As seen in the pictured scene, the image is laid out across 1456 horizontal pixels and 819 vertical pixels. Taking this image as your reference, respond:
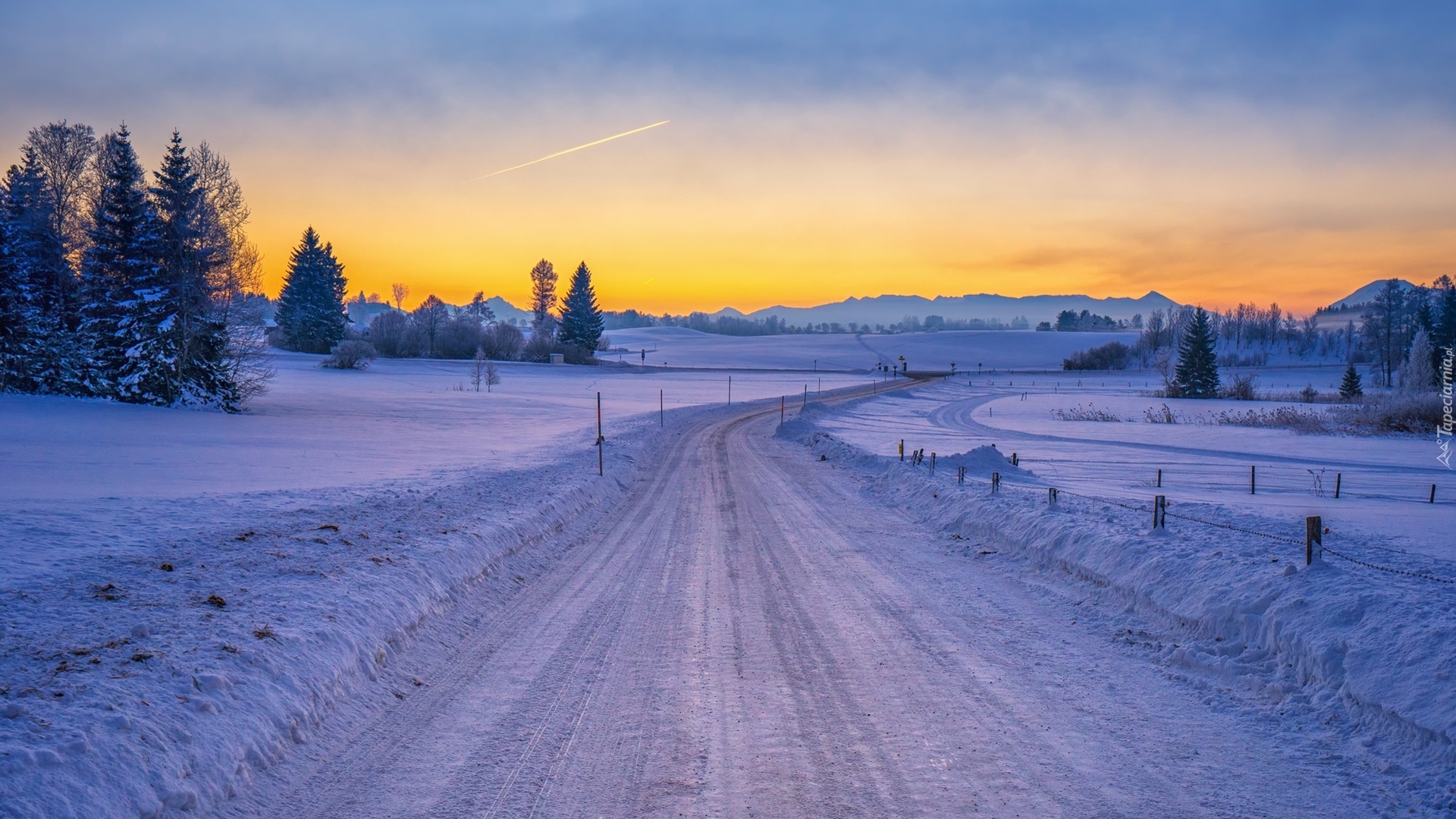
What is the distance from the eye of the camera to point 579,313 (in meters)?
97.2

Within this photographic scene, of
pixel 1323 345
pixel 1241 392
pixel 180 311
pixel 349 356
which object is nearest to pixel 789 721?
pixel 180 311

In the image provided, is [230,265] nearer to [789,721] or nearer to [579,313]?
[789,721]

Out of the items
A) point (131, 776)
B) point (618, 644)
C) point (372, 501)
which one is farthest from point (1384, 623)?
point (372, 501)

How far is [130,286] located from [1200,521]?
38986 millimetres

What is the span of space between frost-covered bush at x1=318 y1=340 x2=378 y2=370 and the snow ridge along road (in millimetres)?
65591

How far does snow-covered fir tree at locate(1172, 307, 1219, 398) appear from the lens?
236 ft

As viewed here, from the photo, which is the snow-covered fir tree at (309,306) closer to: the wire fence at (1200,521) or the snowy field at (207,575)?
the snowy field at (207,575)

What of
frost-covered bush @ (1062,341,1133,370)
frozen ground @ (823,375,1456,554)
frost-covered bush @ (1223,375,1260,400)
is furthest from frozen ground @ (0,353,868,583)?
frost-covered bush @ (1062,341,1133,370)

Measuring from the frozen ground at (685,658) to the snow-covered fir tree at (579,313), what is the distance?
82626mm

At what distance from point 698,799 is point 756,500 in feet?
39.0

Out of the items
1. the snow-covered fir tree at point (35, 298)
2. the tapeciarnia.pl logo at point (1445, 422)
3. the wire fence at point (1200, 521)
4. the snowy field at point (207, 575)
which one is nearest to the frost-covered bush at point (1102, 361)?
the tapeciarnia.pl logo at point (1445, 422)

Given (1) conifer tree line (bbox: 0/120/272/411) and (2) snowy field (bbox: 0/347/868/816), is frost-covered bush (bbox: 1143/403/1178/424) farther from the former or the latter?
(1) conifer tree line (bbox: 0/120/272/411)

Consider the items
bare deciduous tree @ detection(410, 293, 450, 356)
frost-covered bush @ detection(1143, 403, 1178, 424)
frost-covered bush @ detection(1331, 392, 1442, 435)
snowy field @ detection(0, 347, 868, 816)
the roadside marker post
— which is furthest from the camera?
bare deciduous tree @ detection(410, 293, 450, 356)

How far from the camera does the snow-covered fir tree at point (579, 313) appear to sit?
97000 millimetres
